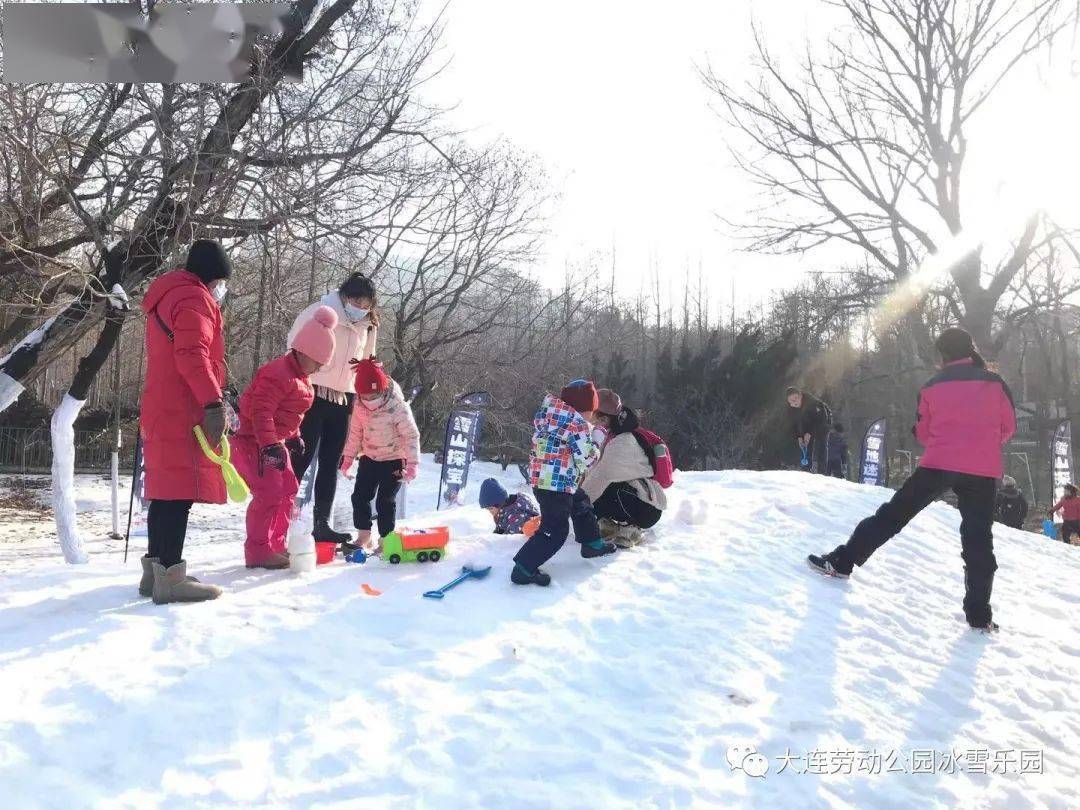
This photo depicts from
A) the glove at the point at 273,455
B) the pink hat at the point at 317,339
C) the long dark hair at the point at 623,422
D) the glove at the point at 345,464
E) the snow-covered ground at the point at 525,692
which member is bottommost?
the snow-covered ground at the point at 525,692

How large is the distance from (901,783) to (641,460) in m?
2.87

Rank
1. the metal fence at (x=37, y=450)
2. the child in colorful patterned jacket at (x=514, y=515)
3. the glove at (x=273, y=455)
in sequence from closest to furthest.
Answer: the glove at (x=273, y=455)
the child in colorful patterned jacket at (x=514, y=515)
the metal fence at (x=37, y=450)

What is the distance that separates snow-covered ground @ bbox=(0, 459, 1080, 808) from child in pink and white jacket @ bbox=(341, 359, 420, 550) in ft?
2.06

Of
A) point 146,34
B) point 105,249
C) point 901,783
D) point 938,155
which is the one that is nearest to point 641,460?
point 901,783

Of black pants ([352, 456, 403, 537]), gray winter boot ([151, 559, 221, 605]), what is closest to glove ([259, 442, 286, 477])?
gray winter boot ([151, 559, 221, 605])

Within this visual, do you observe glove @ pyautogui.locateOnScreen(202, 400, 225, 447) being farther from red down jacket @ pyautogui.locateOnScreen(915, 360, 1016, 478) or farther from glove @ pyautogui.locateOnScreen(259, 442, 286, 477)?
red down jacket @ pyautogui.locateOnScreen(915, 360, 1016, 478)

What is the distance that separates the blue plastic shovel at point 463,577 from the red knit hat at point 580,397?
122 cm

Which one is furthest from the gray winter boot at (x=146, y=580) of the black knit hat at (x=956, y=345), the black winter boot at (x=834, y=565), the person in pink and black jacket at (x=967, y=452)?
the black knit hat at (x=956, y=345)

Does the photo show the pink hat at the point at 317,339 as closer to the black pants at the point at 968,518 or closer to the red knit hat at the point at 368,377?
the red knit hat at the point at 368,377

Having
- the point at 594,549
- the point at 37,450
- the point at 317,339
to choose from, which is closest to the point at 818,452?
the point at 594,549

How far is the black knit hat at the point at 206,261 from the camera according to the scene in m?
3.63

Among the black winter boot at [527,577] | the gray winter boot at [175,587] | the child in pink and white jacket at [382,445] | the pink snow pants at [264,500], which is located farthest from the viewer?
the child in pink and white jacket at [382,445]

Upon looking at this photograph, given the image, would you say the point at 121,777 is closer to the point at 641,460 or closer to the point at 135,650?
the point at 135,650

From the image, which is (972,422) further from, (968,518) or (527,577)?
(527,577)
